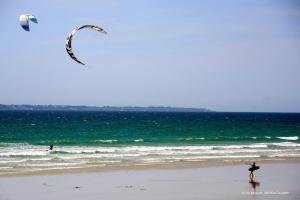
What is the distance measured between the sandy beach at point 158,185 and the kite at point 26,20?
182 inches

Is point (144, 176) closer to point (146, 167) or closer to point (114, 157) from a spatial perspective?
point (146, 167)

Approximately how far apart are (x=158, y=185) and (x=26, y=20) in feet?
22.1

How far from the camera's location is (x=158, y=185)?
1515 cm

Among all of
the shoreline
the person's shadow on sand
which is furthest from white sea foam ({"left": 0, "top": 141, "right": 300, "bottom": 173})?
the person's shadow on sand

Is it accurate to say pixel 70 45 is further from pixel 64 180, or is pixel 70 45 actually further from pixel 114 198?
pixel 64 180

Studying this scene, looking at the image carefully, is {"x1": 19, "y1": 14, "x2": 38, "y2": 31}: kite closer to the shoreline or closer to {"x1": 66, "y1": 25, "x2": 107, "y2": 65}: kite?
{"x1": 66, "y1": 25, "x2": 107, "y2": 65}: kite

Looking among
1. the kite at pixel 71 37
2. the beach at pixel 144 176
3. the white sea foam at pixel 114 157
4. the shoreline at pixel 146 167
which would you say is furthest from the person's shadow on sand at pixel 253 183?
the kite at pixel 71 37

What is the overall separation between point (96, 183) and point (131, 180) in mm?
1304

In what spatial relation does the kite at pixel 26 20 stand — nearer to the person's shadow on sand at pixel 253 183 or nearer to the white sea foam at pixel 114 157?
the person's shadow on sand at pixel 253 183

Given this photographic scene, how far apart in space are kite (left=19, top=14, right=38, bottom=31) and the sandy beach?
4.62 m

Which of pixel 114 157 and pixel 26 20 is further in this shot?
pixel 114 157

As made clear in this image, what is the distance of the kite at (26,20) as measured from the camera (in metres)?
11.3

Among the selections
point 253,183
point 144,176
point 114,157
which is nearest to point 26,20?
point 144,176

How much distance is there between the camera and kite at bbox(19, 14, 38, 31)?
11.3 metres
